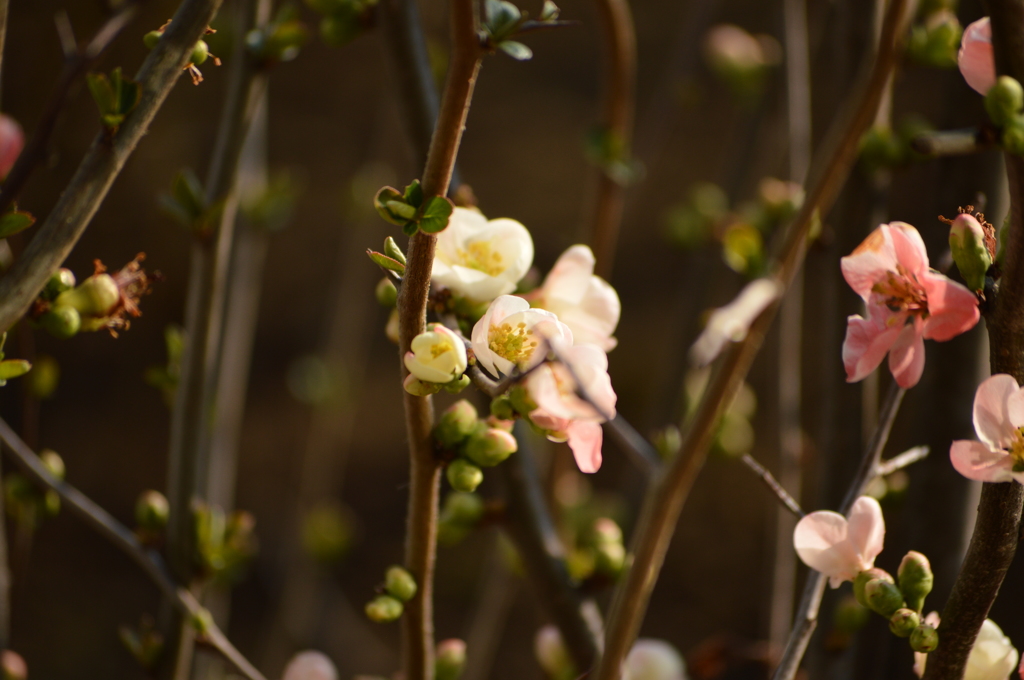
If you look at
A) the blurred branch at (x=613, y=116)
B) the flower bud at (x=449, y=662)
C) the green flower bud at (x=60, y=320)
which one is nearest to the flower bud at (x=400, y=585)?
the flower bud at (x=449, y=662)

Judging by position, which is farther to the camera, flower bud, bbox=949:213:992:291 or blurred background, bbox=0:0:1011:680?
blurred background, bbox=0:0:1011:680

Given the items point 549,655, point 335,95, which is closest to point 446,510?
point 549,655

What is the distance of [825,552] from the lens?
38cm

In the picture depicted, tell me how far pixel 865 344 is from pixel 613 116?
451mm

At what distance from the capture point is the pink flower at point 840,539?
0.38m

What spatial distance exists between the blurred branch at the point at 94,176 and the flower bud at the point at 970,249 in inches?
14.4

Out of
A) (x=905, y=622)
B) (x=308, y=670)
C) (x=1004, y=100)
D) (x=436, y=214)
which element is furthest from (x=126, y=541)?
(x=1004, y=100)

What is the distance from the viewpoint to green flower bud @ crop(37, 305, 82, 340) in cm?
40

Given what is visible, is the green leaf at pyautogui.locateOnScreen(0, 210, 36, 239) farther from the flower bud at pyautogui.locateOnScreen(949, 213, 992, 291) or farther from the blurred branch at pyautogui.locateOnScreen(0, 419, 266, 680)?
the flower bud at pyautogui.locateOnScreen(949, 213, 992, 291)

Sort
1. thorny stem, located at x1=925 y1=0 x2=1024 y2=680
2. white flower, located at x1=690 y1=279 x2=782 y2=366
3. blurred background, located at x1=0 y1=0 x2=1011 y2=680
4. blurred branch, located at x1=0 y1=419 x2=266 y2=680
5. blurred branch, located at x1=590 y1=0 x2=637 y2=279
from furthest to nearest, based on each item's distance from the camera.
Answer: blurred background, located at x1=0 y1=0 x2=1011 y2=680, blurred branch, located at x1=590 y1=0 x2=637 y2=279, blurred branch, located at x1=0 y1=419 x2=266 y2=680, thorny stem, located at x1=925 y1=0 x2=1024 y2=680, white flower, located at x1=690 y1=279 x2=782 y2=366

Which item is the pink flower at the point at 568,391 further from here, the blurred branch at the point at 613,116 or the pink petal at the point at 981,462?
the blurred branch at the point at 613,116

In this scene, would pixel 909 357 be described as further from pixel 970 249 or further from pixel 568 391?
pixel 568 391

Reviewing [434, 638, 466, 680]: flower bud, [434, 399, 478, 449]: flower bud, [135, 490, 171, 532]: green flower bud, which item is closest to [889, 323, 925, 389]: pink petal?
[434, 399, 478, 449]: flower bud

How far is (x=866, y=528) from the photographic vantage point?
0.38 metres
